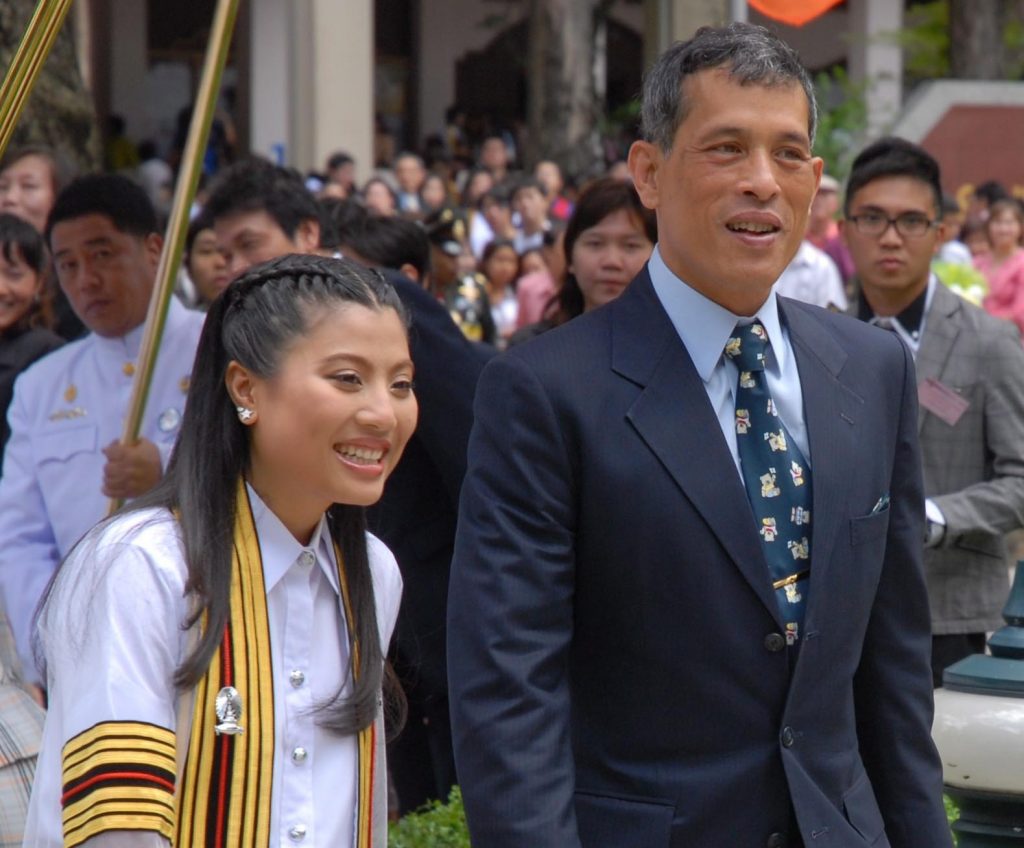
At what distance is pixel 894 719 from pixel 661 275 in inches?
31.1

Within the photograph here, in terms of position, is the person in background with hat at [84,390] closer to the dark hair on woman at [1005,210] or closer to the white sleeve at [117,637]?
the white sleeve at [117,637]

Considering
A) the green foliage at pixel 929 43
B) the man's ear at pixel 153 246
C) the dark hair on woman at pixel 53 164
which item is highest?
the green foliage at pixel 929 43

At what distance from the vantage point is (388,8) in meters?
29.0

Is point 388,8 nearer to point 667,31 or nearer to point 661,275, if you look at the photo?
point 667,31

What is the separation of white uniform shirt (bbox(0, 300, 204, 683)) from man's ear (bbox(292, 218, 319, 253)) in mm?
393

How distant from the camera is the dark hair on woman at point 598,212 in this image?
17.7ft

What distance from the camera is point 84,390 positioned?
553cm

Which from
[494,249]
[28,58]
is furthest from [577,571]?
[494,249]

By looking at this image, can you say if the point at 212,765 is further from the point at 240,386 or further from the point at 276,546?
the point at 240,386

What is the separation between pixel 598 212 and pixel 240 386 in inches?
104

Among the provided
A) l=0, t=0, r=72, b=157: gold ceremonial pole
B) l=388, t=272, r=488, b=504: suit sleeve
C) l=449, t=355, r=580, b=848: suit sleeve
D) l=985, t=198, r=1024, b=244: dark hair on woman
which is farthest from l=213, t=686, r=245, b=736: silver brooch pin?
l=985, t=198, r=1024, b=244: dark hair on woman

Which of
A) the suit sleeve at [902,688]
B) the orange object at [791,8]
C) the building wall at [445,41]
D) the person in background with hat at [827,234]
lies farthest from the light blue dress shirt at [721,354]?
the building wall at [445,41]

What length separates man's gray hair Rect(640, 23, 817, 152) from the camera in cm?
286

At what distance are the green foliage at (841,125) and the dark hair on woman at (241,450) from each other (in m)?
17.3
